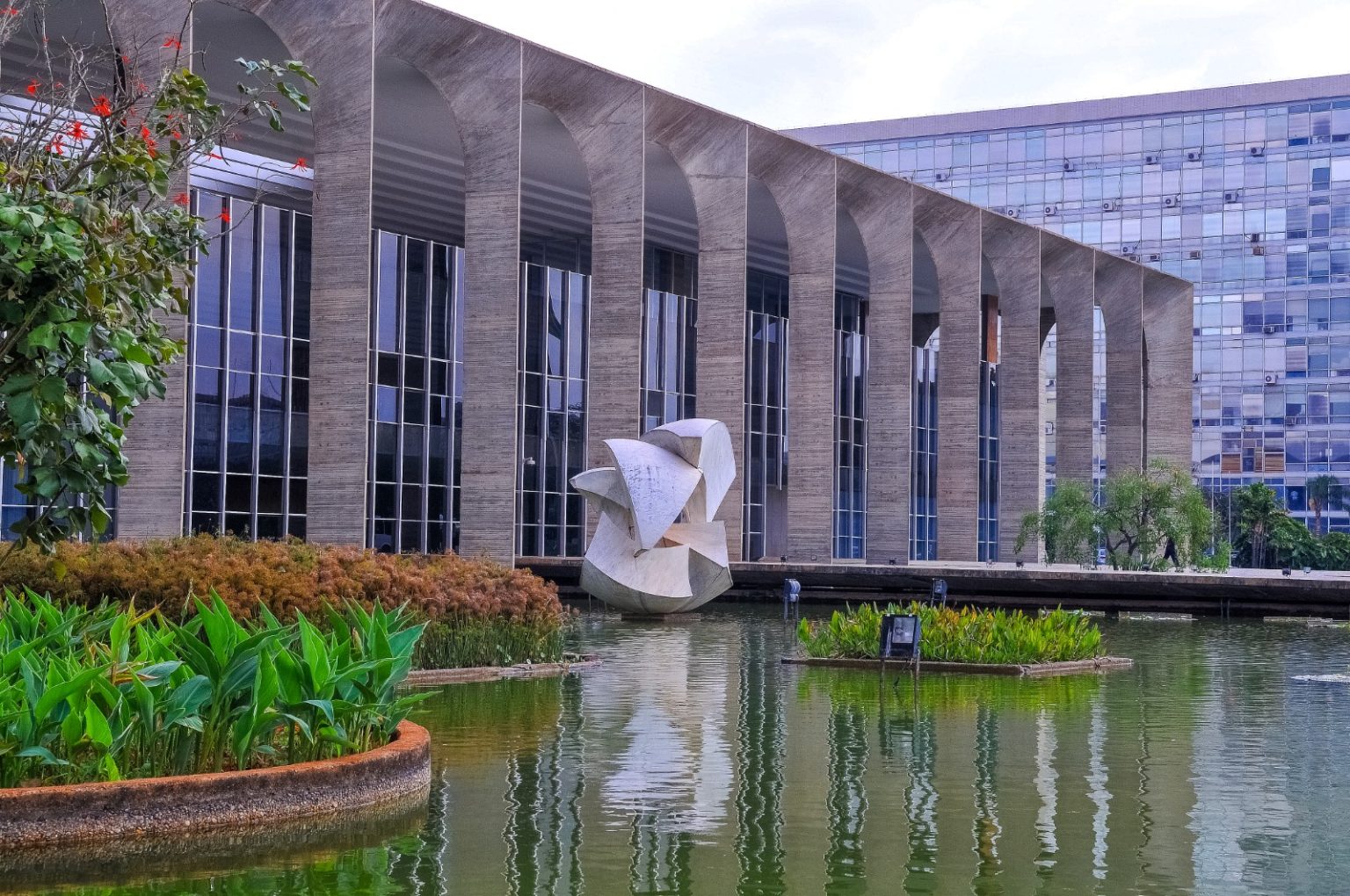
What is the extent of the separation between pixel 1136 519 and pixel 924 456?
17446 millimetres

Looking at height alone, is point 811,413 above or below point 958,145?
below

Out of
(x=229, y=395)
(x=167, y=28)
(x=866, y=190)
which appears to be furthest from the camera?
(x=866, y=190)

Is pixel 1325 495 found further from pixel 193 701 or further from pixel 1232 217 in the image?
pixel 193 701

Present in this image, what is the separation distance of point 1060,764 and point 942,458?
129ft

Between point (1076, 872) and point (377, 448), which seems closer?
point (1076, 872)

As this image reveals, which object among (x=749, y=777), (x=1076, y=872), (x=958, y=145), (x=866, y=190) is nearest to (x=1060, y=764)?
(x=749, y=777)

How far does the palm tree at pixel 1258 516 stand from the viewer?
72.5 m

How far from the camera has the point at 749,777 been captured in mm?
10539

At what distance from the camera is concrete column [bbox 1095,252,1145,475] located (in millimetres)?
59969

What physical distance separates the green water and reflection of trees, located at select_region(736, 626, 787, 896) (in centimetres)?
3

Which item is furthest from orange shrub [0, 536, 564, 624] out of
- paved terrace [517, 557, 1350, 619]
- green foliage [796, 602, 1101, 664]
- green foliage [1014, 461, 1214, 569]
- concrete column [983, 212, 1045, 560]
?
concrete column [983, 212, 1045, 560]

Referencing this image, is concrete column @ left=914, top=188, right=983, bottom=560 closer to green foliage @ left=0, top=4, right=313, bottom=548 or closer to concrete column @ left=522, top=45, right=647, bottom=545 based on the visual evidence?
concrete column @ left=522, top=45, right=647, bottom=545

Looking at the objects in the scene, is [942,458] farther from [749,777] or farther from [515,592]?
[749,777]

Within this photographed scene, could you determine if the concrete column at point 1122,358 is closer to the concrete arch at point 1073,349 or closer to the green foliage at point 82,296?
the concrete arch at point 1073,349
